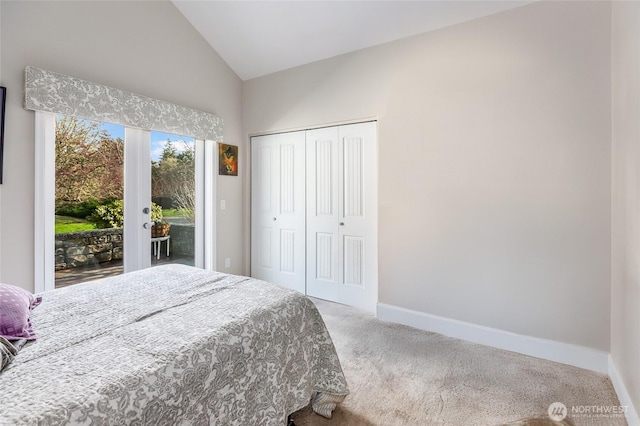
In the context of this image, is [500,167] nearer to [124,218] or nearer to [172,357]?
[172,357]

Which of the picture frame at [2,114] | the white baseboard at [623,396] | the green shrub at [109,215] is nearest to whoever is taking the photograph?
the white baseboard at [623,396]

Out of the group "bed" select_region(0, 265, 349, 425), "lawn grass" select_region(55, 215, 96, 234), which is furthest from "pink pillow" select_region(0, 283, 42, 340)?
"lawn grass" select_region(55, 215, 96, 234)

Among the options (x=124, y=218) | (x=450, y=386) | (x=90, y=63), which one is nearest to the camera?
(x=450, y=386)

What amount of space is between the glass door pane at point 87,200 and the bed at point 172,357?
104cm

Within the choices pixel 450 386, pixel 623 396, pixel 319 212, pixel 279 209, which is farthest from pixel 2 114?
pixel 623 396

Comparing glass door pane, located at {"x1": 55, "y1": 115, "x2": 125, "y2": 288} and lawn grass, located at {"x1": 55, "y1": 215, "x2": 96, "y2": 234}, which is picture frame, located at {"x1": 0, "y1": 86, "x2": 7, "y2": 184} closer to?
glass door pane, located at {"x1": 55, "y1": 115, "x2": 125, "y2": 288}

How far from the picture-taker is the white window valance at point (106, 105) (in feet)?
7.11

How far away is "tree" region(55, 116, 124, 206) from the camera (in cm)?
241

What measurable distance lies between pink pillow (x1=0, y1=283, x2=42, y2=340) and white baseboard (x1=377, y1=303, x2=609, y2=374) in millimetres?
2537

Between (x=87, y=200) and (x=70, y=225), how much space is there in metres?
0.24

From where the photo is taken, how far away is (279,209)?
376 centimetres

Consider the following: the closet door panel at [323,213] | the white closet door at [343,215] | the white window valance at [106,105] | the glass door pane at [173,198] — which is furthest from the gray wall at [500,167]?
the glass door pane at [173,198]

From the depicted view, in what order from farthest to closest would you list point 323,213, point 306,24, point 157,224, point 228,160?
point 228,160
point 323,213
point 157,224
point 306,24

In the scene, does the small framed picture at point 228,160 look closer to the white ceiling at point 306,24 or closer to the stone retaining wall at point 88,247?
the white ceiling at point 306,24
